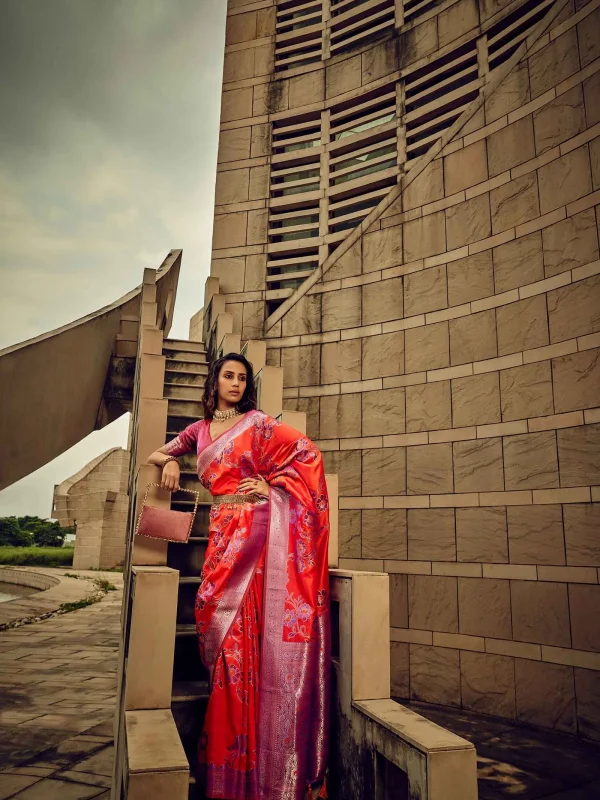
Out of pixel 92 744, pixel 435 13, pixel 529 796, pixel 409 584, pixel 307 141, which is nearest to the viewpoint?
pixel 529 796

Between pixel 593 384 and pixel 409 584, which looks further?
pixel 409 584

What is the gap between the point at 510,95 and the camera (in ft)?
19.3

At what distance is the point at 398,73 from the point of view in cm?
714

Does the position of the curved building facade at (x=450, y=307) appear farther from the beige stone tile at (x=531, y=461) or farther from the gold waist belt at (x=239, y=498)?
the gold waist belt at (x=239, y=498)

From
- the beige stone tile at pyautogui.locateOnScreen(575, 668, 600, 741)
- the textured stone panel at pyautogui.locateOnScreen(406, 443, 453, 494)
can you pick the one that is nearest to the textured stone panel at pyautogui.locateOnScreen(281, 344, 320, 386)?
the textured stone panel at pyautogui.locateOnScreen(406, 443, 453, 494)

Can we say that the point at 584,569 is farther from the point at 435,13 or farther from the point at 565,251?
the point at 435,13

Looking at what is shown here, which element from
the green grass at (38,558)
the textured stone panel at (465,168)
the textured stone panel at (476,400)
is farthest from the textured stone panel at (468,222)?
the green grass at (38,558)

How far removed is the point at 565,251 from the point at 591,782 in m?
4.01

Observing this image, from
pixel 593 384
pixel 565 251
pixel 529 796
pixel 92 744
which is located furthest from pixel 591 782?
pixel 565 251

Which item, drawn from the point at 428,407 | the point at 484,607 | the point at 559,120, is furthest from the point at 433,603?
the point at 559,120

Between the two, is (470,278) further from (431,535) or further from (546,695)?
(546,695)

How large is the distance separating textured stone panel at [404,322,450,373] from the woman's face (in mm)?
3087

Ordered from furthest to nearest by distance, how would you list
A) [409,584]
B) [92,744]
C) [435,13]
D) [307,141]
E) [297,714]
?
[307,141] → [435,13] → [409,584] → [92,744] → [297,714]

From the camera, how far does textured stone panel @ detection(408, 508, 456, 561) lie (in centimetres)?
560
